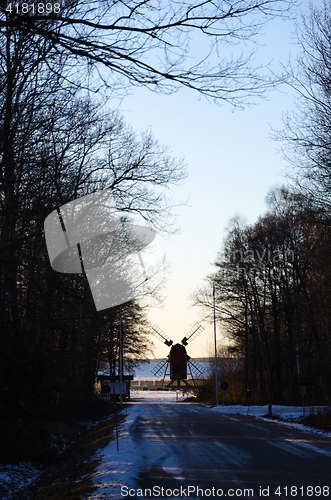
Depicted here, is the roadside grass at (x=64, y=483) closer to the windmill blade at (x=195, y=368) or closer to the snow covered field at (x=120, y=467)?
the snow covered field at (x=120, y=467)

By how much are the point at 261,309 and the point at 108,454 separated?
29.6 metres

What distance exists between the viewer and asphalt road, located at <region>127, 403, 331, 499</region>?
27.8 feet

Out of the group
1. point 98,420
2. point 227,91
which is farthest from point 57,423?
point 227,91

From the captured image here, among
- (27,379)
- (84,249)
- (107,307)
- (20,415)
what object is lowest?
(20,415)

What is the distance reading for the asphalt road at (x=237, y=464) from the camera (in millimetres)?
8461

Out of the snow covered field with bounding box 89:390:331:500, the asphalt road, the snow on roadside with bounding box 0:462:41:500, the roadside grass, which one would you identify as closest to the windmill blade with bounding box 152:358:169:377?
the asphalt road

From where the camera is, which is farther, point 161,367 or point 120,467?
point 161,367

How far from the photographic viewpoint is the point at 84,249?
2205cm

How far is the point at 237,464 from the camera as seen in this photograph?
10977 millimetres

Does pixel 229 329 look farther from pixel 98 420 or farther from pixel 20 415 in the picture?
pixel 20 415

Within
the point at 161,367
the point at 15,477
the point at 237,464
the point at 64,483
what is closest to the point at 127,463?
the point at 64,483

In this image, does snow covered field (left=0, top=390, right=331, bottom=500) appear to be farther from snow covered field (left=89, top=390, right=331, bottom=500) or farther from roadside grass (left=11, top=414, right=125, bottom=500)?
roadside grass (left=11, top=414, right=125, bottom=500)

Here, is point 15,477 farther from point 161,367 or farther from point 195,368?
point 161,367

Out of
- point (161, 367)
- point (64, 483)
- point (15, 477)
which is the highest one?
point (161, 367)
